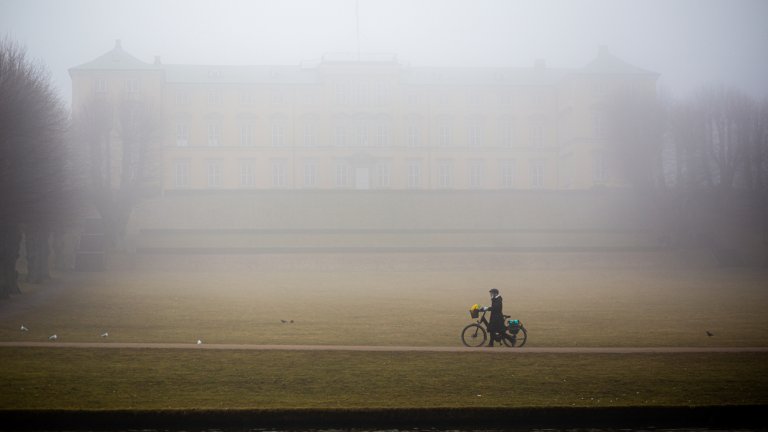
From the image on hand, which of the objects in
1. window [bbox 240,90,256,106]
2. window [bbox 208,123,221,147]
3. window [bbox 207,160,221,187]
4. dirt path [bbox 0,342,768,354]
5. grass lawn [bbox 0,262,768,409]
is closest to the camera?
grass lawn [bbox 0,262,768,409]

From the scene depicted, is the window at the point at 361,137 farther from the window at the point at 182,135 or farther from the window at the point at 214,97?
the window at the point at 182,135

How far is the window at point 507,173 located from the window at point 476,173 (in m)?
1.90

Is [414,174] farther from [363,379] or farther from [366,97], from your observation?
[363,379]

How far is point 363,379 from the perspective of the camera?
15.3 metres

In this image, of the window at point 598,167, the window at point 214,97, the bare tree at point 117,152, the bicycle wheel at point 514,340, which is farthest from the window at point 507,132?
the bicycle wheel at point 514,340

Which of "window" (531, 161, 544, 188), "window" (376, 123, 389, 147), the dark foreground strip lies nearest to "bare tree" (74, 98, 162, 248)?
"window" (376, 123, 389, 147)

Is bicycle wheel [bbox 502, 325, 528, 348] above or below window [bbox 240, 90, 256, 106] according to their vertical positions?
below

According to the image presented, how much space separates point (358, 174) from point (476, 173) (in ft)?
39.2

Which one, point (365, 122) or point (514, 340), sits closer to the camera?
point (514, 340)

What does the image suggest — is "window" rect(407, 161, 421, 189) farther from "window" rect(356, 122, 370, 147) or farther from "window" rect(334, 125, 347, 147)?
"window" rect(334, 125, 347, 147)

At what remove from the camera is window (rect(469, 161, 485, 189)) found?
84125mm

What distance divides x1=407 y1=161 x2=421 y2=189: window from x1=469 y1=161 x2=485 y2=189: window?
17.2ft

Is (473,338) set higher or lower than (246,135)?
lower

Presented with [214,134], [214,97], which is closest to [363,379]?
[214,134]
